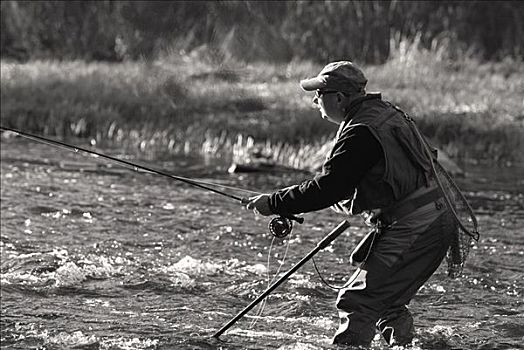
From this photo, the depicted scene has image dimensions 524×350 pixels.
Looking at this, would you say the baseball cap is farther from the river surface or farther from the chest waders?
the river surface

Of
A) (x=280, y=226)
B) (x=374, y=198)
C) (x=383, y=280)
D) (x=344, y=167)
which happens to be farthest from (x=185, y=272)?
(x=344, y=167)

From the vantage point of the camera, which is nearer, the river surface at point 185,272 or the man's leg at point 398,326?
the man's leg at point 398,326

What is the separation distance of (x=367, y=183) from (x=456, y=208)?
1.72ft

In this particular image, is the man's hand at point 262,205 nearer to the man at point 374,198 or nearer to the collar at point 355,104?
the man at point 374,198

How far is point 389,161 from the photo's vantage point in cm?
485

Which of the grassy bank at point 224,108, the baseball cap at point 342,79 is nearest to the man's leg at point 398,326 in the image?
the baseball cap at point 342,79

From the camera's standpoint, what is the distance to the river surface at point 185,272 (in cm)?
570

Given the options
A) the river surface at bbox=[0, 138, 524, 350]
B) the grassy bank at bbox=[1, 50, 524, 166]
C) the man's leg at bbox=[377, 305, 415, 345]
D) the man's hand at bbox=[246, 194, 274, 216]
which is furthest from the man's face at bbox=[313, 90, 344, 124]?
the grassy bank at bbox=[1, 50, 524, 166]

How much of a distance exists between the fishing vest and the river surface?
816 mm

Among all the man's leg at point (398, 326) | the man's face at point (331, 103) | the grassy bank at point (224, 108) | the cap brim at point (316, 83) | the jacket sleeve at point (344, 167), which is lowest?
the grassy bank at point (224, 108)

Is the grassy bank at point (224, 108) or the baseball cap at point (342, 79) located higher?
the baseball cap at point (342, 79)

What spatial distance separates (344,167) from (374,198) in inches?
9.5

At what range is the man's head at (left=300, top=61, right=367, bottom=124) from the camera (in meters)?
5.02

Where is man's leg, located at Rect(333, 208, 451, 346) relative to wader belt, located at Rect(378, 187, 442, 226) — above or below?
below
